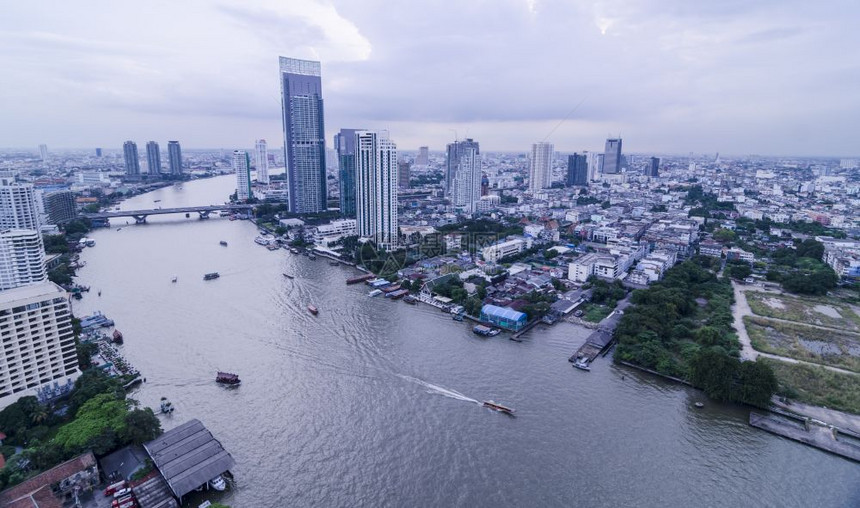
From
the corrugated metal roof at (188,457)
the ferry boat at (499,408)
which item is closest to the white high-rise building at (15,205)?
the corrugated metal roof at (188,457)

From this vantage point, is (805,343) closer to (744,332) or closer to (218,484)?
(744,332)

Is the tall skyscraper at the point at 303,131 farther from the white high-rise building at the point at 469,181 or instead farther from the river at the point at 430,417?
the river at the point at 430,417

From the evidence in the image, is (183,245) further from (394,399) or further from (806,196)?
(806,196)

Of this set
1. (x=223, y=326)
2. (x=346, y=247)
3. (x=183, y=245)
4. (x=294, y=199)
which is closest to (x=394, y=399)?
(x=223, y=326)

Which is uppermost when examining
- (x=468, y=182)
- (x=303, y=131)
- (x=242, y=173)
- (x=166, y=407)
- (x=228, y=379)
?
(x=303, y=131)

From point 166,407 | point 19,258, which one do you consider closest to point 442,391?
point 166,407

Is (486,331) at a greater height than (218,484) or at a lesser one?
greater
